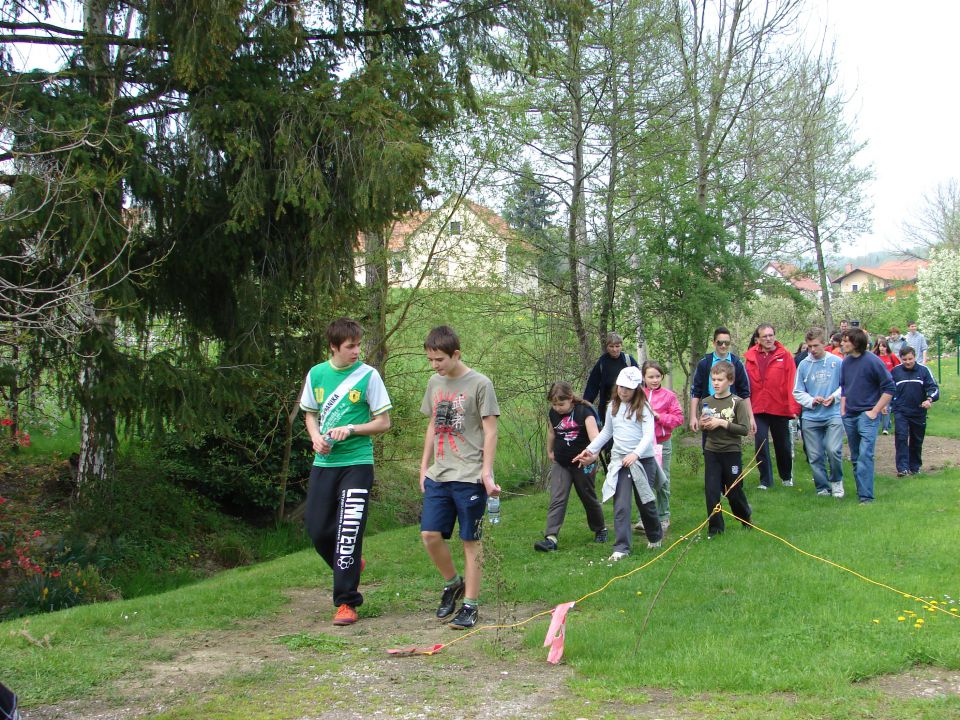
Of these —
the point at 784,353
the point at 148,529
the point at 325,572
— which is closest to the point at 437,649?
the point at 325,572

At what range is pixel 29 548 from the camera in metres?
10.4

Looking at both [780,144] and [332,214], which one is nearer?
[332,214]

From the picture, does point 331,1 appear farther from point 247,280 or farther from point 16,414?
point 16,414

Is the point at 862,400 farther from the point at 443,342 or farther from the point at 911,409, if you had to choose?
the point at 443,342

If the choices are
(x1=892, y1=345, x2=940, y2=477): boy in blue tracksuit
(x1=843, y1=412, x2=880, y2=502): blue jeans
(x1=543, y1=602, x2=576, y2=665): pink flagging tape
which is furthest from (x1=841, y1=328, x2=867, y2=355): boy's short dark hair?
(x1=543, y1=602, x2=576, y2=665): pink flagging tape

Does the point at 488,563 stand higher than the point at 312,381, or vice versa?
the point at 312,381

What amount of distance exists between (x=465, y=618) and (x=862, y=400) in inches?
227

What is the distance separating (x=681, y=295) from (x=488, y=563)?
9.11m

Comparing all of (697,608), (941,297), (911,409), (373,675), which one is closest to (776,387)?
(911,409)

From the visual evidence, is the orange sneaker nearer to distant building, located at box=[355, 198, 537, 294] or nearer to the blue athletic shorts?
the blue athletic shorts

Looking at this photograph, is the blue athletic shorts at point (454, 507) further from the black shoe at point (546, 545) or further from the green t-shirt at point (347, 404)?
the black shoe at point (546, 545)

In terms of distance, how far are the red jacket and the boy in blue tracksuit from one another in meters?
1.85

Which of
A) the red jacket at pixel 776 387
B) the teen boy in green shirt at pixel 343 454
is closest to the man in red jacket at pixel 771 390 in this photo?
the red jacket at pixel 776 387

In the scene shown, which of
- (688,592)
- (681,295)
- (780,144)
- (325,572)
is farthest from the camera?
(780,144)
